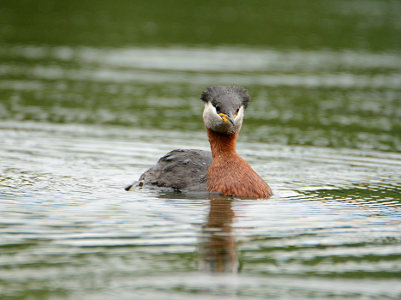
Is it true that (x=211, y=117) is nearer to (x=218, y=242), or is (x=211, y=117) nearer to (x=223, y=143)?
(x=223, y=143)

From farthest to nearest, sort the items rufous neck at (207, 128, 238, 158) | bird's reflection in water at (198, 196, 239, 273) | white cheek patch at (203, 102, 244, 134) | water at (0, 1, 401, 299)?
rufous neck at (207, 128, 238, 158) < white cheek patch at (203, 102, 244, 134) < bird's reflection in water at (198, 196, 239, 273) < water at (0, 1, 401, 299)

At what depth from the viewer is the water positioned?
904 centimetres

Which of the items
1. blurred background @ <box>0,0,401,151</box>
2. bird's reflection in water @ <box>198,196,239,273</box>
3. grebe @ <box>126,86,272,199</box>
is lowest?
bird's reflection in water @ <box>198,196,239,273</box>

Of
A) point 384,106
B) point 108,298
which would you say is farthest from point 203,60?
point 108,298

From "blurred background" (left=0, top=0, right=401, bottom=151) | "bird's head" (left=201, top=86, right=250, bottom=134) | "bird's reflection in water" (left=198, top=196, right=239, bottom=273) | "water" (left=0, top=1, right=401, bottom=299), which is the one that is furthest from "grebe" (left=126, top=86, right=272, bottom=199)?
"blurred background" (left=0, top=0, right=401, bottom=151)

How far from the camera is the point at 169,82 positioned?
25797 millimetres

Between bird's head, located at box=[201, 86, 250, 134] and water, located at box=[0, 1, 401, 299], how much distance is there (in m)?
1.27

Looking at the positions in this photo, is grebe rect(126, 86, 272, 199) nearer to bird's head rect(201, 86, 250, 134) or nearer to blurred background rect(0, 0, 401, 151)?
bird's head rect(201, 86, 250, 134)

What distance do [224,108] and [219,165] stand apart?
1.18 metres

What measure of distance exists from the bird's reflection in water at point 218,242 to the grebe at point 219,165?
0.63m

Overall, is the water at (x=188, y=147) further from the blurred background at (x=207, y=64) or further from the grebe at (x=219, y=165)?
the grebe at (x=219, y=165)

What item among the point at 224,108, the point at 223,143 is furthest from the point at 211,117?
the point at 223,143

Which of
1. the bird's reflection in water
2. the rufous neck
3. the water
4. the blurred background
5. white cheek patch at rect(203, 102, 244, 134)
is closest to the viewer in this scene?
the water

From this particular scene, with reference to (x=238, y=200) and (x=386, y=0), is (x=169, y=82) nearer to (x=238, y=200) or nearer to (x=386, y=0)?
(x=238, y=200)
